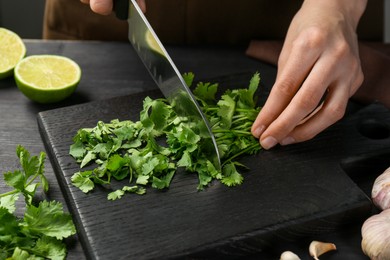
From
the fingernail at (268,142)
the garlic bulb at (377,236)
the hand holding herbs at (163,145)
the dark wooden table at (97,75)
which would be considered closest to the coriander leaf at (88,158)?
the hand holding herbs at (163,145)

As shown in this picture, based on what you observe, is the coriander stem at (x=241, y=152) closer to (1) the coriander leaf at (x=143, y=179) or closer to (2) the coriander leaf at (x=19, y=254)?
(1) the coriander leaf at (x=143, y=179)

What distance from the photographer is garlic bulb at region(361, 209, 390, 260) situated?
171 centimetres

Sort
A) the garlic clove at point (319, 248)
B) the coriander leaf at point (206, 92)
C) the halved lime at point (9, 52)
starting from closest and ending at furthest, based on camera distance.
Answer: the garlic clove at point (319, 248)
the coriander leaf at point (206, 92)
the halved lime at point (9, 52)

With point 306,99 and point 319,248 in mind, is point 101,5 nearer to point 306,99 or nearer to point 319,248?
point 306,99

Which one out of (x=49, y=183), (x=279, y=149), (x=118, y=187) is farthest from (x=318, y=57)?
(x=49, y=183)

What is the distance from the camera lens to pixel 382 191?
188cm

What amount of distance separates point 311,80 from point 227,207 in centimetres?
39

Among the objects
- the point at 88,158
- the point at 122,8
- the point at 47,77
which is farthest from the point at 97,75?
the point at 88,158

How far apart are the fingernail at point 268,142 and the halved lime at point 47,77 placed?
628 mm

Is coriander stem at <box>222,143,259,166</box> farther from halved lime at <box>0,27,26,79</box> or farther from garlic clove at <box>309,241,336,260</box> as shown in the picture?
halved lime at <box>0,27,26,79</box>

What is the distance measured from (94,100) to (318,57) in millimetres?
730

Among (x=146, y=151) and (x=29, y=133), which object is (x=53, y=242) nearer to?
(x=146, y=151)

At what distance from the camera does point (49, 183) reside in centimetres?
196

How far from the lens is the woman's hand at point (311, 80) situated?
190 centimetres
